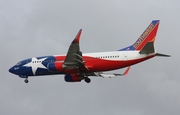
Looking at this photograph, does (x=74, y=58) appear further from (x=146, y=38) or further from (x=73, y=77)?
(x=146, y=38)

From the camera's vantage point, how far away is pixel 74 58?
2544 inches

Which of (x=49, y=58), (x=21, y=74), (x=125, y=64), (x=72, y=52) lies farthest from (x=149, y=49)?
(x=21, y=74)

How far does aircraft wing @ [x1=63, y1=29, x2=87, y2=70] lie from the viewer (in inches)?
2459

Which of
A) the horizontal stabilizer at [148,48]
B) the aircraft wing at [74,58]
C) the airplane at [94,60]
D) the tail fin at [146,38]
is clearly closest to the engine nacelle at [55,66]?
the airplane at [94,60]

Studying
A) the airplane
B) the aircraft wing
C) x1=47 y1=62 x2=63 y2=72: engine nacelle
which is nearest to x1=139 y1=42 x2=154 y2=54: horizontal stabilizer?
the airplane

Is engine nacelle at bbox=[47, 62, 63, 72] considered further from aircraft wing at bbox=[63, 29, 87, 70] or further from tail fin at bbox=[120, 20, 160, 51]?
tail fin at bbox=[120, 20, 160, 51]

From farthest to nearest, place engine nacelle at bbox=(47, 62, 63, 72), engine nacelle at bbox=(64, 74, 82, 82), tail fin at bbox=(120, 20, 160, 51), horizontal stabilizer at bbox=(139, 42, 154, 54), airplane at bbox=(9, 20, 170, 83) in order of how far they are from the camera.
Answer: engine nacelle at bbox=(64, 74, 82, 82)
tail fin at bbox=(120, 20, 160, 51)
engine nacelle at bbox=(47, 62, 63, 72)
airplane at bbox=(9, 20, 170, 83)
horizontal stabilizer at bbox=(139, 42, 154, 54)

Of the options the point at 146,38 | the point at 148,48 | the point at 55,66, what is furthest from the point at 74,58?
the point at 146,38

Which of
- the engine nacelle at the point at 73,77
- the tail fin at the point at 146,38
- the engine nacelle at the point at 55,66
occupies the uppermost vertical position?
the tail fin at the point at 146,38

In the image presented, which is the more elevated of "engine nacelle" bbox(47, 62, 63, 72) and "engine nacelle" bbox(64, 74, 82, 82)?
"engine nacelle" bbox(47, 62, 63, 72)

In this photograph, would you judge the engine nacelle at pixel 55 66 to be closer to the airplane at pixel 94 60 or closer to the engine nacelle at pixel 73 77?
the airplane at pixel 94 60

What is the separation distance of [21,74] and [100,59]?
1215cm

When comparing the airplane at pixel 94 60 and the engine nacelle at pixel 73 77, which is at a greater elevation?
the airplane at pixel 94 60

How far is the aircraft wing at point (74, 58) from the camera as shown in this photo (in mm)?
62456
